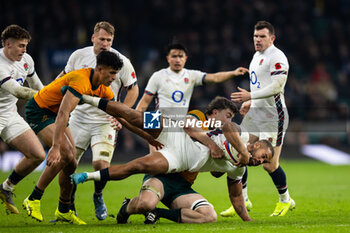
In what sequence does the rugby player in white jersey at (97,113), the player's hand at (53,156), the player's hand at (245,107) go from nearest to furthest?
the player's hand at (53,156) → the rugby player in white jersey at (97,113) → the player's hand at (245,107)

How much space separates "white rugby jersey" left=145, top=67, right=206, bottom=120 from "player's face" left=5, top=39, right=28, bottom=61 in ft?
7.68

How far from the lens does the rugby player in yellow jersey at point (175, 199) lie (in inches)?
253

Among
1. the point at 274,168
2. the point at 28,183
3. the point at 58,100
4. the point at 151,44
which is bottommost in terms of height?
the point at 28,183

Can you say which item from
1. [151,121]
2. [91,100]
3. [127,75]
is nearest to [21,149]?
[91,100]

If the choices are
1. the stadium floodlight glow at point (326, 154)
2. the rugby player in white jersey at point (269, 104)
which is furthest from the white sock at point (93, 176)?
the stadium floodlight glow at point (326, 154)

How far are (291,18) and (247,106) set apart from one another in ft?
44.1

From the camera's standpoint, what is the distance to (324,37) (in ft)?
67.9

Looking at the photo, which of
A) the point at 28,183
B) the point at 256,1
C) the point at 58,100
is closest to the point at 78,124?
the point at 58,100

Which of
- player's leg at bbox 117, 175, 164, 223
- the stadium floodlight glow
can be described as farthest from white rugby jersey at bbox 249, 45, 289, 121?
the stadium floodlight glow

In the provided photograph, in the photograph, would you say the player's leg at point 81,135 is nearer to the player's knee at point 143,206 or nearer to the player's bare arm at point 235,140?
the player's knee at point 143,206

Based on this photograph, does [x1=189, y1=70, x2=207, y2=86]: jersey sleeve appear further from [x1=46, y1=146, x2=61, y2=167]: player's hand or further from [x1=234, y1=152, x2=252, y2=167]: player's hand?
[x1=46, y1=146, x2=61, y2=167]: player's hand

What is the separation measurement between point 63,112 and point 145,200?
4.41ft

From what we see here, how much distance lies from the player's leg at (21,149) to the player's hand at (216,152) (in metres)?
2.38

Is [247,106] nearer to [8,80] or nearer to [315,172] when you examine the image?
[8,80]
